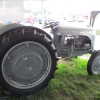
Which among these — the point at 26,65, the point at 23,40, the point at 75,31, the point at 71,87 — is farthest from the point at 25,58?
the point at 75,31

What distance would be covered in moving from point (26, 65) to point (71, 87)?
2.74 feet

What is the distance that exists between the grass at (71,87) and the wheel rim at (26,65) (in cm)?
21

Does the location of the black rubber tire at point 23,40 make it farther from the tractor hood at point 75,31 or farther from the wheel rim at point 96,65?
the wheel rim at point 96,65

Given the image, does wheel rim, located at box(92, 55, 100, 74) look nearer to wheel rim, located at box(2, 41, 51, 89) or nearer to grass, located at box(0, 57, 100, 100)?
grass, located at box(0, 57, 100, 100)

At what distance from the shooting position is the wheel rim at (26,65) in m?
1.60

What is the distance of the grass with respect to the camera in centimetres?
174

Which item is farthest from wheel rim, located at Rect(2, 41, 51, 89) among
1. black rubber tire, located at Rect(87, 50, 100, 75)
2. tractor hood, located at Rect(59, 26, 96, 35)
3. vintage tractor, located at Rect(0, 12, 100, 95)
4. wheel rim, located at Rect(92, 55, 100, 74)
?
wheel rim, located at Rect(92, 55, 100, 74)

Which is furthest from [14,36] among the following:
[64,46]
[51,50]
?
[64,46]

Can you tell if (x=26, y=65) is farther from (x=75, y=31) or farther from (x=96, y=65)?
(x=96, y=65)

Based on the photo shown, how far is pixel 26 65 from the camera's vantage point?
1672 mm

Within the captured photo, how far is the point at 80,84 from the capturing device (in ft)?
6.84

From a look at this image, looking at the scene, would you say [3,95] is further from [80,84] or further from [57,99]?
[80,84]

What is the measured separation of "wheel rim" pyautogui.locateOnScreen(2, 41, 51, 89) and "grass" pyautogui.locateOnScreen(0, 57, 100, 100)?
0.69ft

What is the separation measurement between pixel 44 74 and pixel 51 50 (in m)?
0.38
